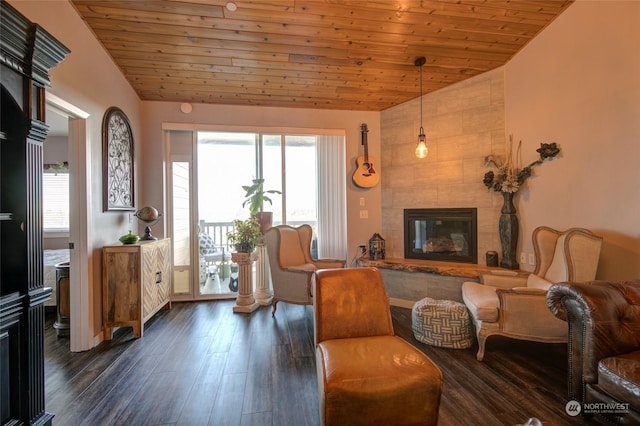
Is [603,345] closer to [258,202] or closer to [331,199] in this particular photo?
[331,199]

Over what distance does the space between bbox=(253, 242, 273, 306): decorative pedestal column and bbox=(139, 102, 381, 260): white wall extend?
4.15 feet

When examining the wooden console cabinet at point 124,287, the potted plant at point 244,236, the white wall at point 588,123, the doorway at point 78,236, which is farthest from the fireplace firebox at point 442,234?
the doorway at point 78,236

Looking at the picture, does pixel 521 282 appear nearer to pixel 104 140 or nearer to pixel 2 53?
pixel 2 53

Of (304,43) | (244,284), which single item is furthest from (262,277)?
(304,43)

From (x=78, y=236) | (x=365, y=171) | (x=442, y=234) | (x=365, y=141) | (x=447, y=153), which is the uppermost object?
(x=365, y=141)

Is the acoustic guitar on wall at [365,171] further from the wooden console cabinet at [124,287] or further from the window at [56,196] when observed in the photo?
the window at [56,196]

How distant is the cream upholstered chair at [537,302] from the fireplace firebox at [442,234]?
97cm

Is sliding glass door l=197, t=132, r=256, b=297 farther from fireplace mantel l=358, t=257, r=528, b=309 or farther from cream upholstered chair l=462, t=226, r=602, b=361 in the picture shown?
cream upholstered chair l=462, t=226, r=602, b=361

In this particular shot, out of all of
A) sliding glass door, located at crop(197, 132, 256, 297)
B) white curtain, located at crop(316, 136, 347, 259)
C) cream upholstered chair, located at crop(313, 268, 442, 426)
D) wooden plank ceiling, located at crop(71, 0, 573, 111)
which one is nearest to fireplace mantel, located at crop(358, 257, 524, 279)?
white curtain, located at crop(316, 136, 347, 259)

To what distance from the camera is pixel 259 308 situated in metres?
3.54

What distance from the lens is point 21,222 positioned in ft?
4.60

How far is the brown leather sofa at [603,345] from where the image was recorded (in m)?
1.38

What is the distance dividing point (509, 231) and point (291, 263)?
2.58 m

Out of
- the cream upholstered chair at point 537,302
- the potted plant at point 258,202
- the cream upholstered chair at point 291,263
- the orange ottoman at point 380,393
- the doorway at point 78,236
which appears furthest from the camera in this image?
the potted plant at point 258,202
